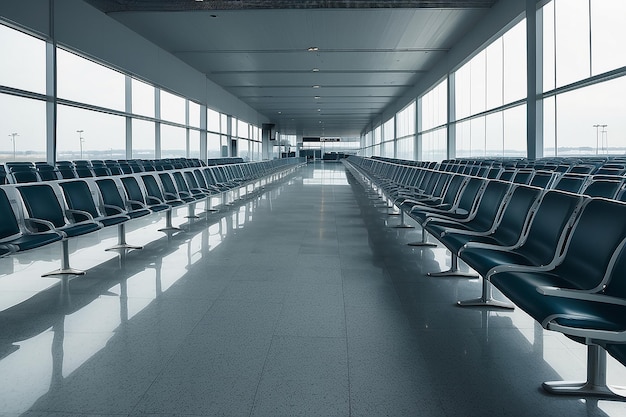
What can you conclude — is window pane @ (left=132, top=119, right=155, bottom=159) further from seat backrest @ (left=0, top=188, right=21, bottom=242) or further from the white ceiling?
seat backrest @ (left=0, top=188, right=21, bottom=242)

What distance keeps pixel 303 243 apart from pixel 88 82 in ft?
24.6

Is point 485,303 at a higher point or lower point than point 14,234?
lower

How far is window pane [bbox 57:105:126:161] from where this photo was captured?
33.6ft

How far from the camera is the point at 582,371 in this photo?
2.26m

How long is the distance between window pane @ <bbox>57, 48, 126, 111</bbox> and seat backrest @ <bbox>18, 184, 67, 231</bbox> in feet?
21.1

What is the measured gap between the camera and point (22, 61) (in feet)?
27.3

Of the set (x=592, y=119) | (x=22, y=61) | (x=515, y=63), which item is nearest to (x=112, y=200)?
(x=22, y=61)

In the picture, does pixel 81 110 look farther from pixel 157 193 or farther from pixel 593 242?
pixel 593 242

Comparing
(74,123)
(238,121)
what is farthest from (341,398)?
(238,121)

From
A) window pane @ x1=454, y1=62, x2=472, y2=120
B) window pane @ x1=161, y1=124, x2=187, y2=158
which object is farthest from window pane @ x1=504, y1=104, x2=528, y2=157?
window pane @ x1=161, y1=124, x2=187, y2=158

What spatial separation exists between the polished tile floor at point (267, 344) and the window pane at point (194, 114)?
→ 13596 millimetres

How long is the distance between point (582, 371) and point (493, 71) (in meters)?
11.5

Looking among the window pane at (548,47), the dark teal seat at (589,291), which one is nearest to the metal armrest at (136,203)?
the dark teal seat at (589,291)

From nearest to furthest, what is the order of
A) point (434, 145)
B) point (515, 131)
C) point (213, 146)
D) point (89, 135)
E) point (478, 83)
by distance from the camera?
point (515, 131)
point (89, 135)
point (478, 83)
point (434, 145)
point (213, 146)
